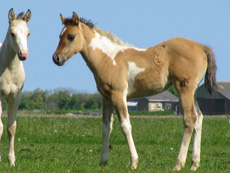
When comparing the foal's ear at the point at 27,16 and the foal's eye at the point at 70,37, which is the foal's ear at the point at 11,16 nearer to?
the foal's ear at the point at 27,16

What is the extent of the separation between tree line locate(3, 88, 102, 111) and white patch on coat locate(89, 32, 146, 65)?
99.9 metres

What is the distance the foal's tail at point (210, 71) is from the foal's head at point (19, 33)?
347 cm

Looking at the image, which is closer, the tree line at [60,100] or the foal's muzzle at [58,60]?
the foal's muzzle at [58,60]

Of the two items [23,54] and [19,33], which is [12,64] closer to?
[19,33]

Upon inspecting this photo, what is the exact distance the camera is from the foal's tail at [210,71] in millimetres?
7859

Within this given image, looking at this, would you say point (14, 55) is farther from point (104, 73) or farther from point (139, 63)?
point (139, 63)

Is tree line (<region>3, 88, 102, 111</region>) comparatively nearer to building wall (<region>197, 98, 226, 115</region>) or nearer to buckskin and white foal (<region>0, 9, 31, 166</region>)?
building wall (<region>197, 98, 226, 115</region>)

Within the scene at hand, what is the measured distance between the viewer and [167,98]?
3396 inches

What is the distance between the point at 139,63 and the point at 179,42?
89 centimetres

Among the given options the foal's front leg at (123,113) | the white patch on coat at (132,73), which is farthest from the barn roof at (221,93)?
the foal's front leg at (123,113)

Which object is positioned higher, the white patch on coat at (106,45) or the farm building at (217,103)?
the white patch on coat at (106,45)

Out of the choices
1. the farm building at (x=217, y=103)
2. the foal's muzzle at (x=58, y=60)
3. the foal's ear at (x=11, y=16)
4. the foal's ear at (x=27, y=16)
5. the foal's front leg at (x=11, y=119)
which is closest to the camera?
the foal's muzzle at (x=58, y=60)

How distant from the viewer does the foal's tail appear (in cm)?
786

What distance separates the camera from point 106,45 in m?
7.88
